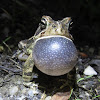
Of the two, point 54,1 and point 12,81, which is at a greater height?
point 54,1

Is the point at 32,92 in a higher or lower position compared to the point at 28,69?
lower

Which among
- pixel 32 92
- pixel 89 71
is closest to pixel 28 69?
pixel 32 92

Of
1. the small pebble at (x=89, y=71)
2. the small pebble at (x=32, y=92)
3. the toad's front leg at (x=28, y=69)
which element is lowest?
the small pebble at (x=32, y=92)

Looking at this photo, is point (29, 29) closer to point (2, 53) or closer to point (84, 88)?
point (2, 53)

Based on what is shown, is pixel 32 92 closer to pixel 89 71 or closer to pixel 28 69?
pixel 28 69

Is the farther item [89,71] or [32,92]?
[89,71]

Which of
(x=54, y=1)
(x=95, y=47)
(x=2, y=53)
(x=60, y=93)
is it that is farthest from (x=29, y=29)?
(x=60, y=93)

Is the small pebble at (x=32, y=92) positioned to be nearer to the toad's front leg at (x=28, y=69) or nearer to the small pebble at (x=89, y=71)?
the toad's front leg at (x=28, y=69)

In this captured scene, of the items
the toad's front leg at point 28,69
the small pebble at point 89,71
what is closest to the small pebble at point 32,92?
the toad's front leg at point 28,69
